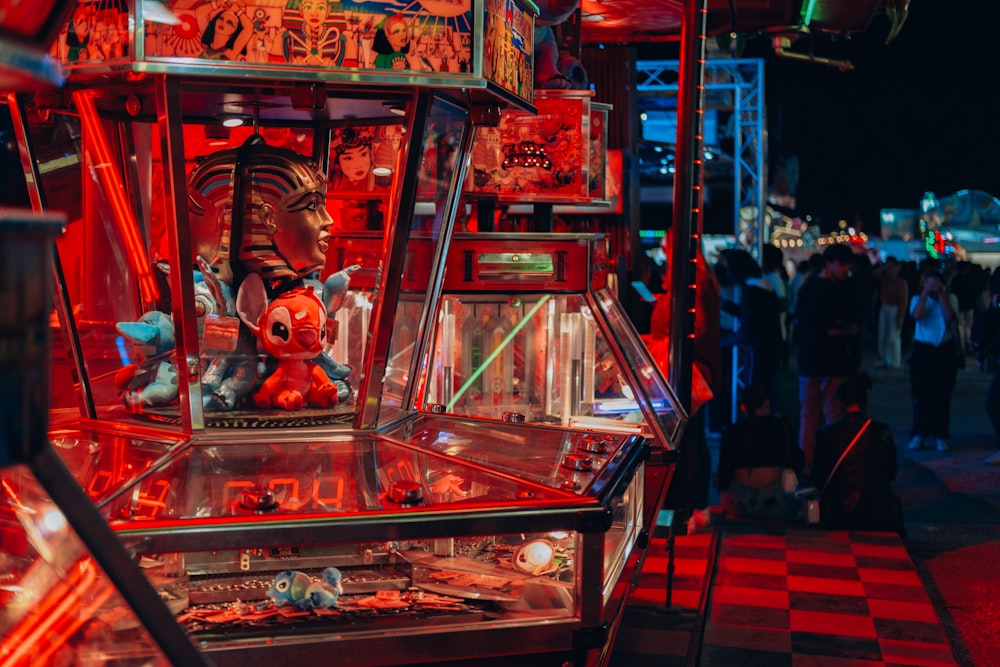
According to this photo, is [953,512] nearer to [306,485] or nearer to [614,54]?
[614,54]

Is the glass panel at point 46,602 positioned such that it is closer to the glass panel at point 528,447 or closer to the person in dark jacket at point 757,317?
the glass panel at point 528,447

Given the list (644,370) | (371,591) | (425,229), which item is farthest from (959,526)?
(371,591)

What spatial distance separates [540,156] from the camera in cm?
452

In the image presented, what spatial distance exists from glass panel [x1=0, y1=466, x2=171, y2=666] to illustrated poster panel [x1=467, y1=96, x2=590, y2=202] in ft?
9.43

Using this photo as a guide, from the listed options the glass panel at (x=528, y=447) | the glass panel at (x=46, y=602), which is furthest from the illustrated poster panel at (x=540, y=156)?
the glass panel at (x=46, y=602)

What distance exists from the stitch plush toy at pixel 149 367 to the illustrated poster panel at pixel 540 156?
199cm

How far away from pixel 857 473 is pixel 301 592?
4.78m

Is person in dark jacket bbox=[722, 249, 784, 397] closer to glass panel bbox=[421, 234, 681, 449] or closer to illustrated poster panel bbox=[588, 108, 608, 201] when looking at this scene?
illustrated poster panel bbox=[588, 108, 608, 201]

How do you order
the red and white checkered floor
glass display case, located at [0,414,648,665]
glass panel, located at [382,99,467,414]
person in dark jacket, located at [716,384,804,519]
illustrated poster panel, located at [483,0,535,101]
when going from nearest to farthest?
1. glass display case, located at [0,414,648,665]
2. illustrated poster panel, located at [483,0,535,101]
3. glass panel, located at [382,99,467,414]
4. the red and white checkered floor
5. person in dark jacket, located at [716,384,804,519]

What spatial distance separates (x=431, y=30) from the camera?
2.38 m

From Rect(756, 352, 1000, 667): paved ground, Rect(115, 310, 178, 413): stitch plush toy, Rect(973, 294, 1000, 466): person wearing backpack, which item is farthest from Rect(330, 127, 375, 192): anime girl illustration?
Rect(973, 294, 1000, 466): person wearing backpack

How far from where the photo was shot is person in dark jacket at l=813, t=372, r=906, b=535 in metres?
6.12

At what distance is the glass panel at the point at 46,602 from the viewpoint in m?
1.50

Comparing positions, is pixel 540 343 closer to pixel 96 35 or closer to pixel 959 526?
pixel 96 35
